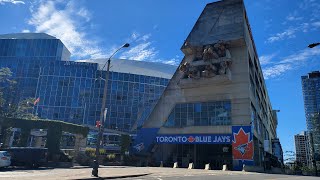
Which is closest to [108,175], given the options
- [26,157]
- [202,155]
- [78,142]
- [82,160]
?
[26,157]

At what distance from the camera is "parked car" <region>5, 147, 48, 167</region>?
2736 cm

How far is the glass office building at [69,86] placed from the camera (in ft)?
275

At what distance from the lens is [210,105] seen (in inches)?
2021

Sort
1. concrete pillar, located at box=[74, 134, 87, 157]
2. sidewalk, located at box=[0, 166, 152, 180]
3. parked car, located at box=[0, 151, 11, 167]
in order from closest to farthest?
1. sidewalk, located at box=[0, 166, 152, 180]
2. parked car, located at box=[0, 151, 11, 167]
3. concrete pillar, located at box=[74, 134, 87, 157]

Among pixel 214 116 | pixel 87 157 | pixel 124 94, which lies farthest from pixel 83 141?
pixel 124 94

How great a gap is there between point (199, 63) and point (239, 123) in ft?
43.3

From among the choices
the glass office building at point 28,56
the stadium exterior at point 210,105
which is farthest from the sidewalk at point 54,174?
the glass office building at point 28,56

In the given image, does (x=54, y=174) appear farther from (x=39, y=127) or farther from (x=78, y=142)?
(x=78, y=142)

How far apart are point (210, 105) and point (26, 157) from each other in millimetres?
32125

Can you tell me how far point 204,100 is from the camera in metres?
52.2

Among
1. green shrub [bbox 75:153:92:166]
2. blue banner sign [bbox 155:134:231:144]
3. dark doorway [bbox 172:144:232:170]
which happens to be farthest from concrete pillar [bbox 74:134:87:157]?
dark doorway [bbox 172:144:232:170]

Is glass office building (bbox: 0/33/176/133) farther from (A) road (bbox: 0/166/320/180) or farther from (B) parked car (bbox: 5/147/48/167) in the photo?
(A) road (bbox: 0/166/320/180)

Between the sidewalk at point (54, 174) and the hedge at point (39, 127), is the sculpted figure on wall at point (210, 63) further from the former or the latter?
the sidewalk at point (54, 174)

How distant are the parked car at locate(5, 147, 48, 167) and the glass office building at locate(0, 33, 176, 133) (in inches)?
2004
